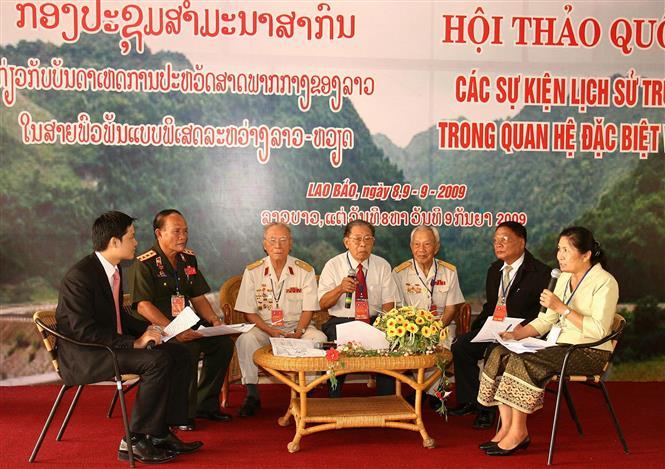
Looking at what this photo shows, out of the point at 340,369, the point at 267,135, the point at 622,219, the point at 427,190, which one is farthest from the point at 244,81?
the point at 622,219

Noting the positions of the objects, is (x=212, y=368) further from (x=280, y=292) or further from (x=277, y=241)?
(x=277, y=241)

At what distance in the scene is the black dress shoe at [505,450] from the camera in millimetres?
4363

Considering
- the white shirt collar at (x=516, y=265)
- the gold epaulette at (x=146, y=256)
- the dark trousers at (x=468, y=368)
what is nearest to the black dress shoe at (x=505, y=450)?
→ the dark trousers at (x=468, y=368)

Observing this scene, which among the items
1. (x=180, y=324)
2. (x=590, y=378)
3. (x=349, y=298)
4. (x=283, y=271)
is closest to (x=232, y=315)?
(x=283, y=271)

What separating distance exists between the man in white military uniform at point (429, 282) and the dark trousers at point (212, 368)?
1.35m

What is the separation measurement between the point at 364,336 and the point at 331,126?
234 centimetres

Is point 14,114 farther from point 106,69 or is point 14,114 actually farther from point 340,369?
point 340,369

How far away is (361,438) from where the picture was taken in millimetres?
4734

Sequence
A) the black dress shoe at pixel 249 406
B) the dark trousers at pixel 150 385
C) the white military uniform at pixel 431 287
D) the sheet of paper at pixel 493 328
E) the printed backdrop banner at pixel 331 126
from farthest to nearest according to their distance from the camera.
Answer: the printed backdrop banner at pixel 331 126 < the white military uniform at pixel 431 287 < the black dress shoe at pixel 249 406 < the sheet of paper at pixel 493 328 < the dark trousers at pixel 150 385

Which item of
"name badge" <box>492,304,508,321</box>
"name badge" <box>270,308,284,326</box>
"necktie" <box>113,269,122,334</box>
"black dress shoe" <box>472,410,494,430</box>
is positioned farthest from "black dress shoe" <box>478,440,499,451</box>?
"necktie" <box>113,269,122,334</box>

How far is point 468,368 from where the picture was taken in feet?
17.1

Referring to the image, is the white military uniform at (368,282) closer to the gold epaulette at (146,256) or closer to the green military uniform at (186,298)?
the green military uniform at (186,298)

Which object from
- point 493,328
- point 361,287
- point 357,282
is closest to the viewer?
point 493,328

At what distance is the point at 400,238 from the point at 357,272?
92 centimetres
